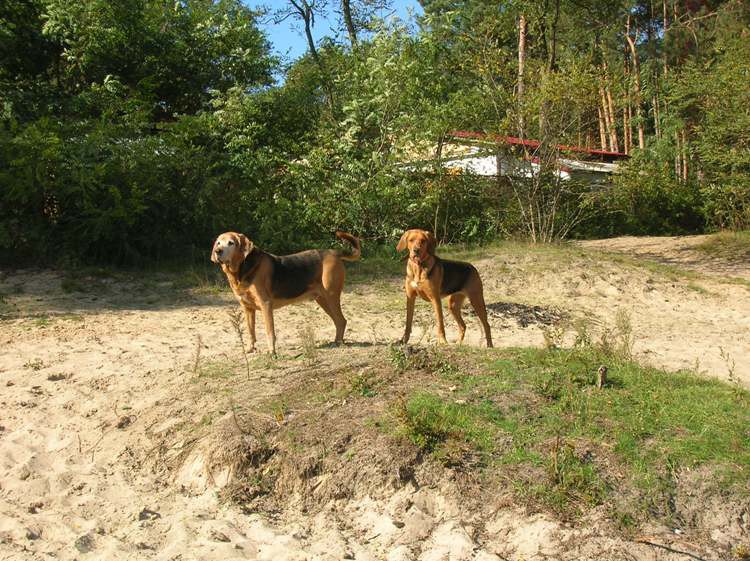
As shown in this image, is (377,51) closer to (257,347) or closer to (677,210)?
(257,347)

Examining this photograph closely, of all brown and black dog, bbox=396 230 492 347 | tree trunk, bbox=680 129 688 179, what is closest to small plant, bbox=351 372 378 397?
brown and black dog, bbox=396 230 492 347

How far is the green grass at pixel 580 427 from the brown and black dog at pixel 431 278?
5.76 feet

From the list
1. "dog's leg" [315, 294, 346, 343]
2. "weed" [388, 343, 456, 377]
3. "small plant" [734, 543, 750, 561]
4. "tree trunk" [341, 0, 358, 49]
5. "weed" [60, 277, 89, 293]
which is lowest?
"small plant" [734, 543, 750, 561]

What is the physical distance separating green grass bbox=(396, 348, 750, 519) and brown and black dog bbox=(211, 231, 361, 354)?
7.56 ft

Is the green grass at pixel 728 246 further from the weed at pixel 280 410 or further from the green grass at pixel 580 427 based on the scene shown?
the weed at pixel 280 410

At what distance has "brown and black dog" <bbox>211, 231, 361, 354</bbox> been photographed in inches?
306

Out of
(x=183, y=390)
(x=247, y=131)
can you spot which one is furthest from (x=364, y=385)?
(x=247, y=131)

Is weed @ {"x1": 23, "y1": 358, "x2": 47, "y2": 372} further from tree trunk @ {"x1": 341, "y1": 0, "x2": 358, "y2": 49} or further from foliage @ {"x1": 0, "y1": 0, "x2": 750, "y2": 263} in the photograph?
tree trunk @ {"x1": 341, "y1": 0, "x2": 358, "y2": 49}

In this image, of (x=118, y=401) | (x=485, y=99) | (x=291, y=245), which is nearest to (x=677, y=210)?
(x=485, y=99)

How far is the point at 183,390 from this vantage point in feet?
22.4

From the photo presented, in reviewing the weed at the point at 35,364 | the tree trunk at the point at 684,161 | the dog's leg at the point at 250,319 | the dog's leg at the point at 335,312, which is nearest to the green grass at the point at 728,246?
the tree trunk at the point at 684,161

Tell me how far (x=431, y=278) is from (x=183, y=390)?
9.45ft

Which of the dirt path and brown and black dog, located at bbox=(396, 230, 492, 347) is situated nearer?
brown and black dog, located at bbox=(396, 230, 492, 347)

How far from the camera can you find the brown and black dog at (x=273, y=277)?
25.5 ft
